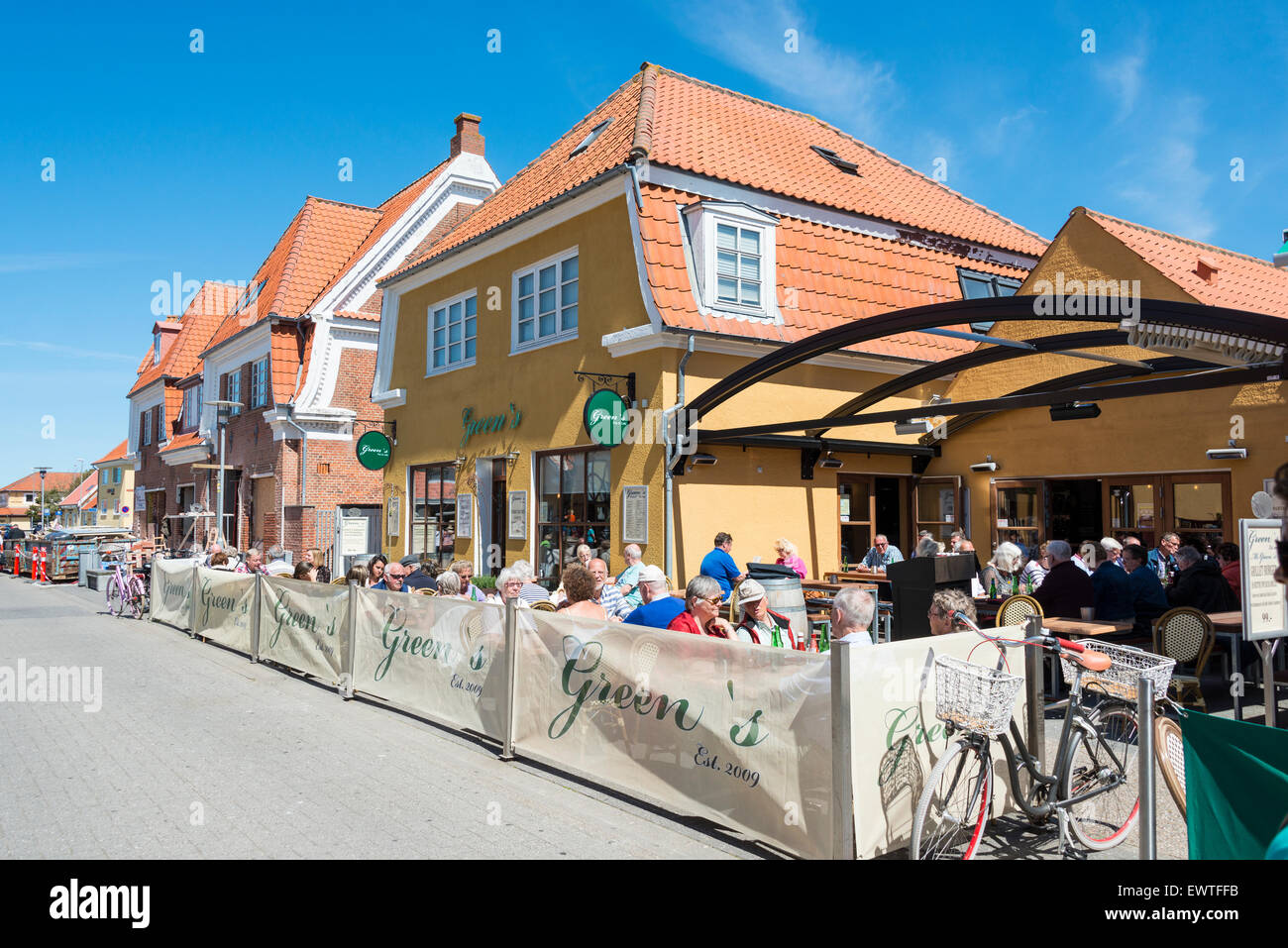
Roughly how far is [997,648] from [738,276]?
8456 millimetres

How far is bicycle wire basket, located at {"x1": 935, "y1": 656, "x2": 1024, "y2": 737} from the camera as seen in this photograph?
14.9 ft

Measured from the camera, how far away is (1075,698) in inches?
197

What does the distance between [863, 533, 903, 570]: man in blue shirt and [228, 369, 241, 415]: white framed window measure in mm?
20349

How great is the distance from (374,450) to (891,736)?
1539 cm

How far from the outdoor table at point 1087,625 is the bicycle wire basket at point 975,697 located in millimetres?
4129

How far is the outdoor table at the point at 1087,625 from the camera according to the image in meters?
8.22

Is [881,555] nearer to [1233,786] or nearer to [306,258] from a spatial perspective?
[1233,786]

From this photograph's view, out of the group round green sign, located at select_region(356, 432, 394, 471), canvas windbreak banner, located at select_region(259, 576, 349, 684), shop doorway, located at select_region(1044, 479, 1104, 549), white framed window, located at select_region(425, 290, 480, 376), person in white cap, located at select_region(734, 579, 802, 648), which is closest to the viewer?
person in white cap, located at select_region(734, 579, 802, 648)

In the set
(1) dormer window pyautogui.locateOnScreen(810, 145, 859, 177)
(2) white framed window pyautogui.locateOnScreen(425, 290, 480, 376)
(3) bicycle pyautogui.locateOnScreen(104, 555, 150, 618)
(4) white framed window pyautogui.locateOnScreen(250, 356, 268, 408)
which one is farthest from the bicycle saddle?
(4) white framed window pyautogui.locateOnScreen(250, 356, 268, 408)

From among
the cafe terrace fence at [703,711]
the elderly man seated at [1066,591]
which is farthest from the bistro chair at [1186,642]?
the cafe terrace fence at [703,711]

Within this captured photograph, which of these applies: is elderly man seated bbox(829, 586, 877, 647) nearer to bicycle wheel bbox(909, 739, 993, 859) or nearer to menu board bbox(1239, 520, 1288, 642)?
bicycle wheel bbox(909, 739, 993, 859)

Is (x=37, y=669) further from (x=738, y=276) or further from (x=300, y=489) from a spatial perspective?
(x=300, y=489)

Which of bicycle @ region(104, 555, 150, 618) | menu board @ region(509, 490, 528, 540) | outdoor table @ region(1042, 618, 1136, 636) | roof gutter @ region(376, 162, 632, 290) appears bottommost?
bicycle @ region(104, 555, 150, 618)
